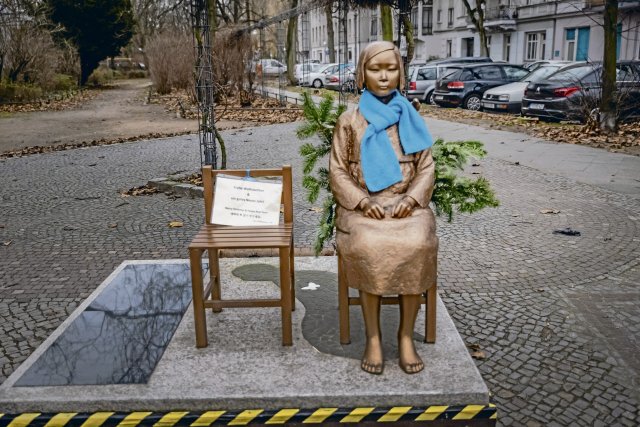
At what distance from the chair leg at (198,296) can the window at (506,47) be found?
3850cm

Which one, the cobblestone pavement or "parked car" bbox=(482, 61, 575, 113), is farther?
"parked car" bbox=(482, 61, 575, 113)

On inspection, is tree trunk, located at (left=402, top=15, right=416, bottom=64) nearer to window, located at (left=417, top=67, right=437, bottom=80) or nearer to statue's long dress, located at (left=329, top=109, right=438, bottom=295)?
statue's long dress, located at (left=329, top=109, right=438, bottom=295)

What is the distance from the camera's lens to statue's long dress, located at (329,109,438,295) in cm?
301

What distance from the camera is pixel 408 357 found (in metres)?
3.12

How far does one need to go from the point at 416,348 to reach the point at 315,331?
2.10 feet

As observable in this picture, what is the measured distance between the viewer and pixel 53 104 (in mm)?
24109

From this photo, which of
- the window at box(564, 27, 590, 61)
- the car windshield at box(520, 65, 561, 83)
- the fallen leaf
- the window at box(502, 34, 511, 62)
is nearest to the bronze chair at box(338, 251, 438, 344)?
the fallen leaf

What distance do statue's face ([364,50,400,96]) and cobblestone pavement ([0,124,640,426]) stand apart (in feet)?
5.82

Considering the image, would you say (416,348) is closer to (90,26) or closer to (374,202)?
(374,202)

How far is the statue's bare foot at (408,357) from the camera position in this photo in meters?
3.09

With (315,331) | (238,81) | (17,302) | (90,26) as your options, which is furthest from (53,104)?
(315,331)

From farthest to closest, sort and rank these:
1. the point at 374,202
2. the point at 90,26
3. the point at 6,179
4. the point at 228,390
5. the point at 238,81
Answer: the point at 90,26
the point at 238,81
the point at 6,179
the point at 374,202
the point at 228,390

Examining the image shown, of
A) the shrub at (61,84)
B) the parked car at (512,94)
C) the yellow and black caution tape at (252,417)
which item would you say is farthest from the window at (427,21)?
the yellow and black caution tape at (252,417)

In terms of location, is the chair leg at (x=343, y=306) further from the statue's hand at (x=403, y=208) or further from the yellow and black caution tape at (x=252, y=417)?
the yellow and black caution tape at (x=252, y=417)
